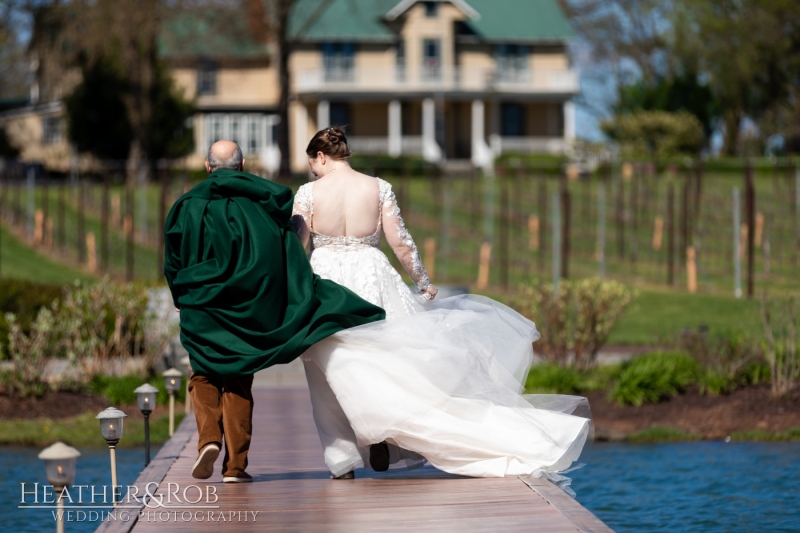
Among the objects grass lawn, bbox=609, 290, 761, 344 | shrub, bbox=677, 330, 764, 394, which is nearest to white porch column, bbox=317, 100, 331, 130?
grass lawn, bbox=609, 290, 761, 344

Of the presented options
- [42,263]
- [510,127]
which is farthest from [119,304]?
[510,127]

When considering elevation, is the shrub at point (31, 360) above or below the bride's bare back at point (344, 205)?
below

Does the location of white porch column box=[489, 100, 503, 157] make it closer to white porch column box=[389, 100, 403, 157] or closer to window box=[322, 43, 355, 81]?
white porch column box=[389, 100, 403, 157]

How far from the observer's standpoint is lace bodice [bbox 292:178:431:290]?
22.9ft

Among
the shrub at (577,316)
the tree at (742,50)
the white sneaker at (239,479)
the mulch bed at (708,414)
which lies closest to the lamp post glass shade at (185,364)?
the shrub at (577,316)

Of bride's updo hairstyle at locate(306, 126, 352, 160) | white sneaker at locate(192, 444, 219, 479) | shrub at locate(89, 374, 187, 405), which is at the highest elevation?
bride's updo hairstyle at locate(306, 126, 352, 160)

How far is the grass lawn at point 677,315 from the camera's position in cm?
1750

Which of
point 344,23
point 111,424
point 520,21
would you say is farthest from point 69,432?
point 520,21

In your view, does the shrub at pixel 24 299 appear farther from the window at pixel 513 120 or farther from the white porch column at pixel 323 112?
the window at pixel 513 120

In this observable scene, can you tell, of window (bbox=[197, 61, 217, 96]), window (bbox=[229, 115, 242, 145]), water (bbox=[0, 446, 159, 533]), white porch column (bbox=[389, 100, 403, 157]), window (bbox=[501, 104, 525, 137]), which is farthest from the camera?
window (bbox=[197, 61, 217, 96])

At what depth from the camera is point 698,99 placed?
154 ft

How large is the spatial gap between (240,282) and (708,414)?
253 inches

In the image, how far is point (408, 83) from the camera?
165 feet

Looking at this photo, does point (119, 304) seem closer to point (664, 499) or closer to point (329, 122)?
point (664, 499)
